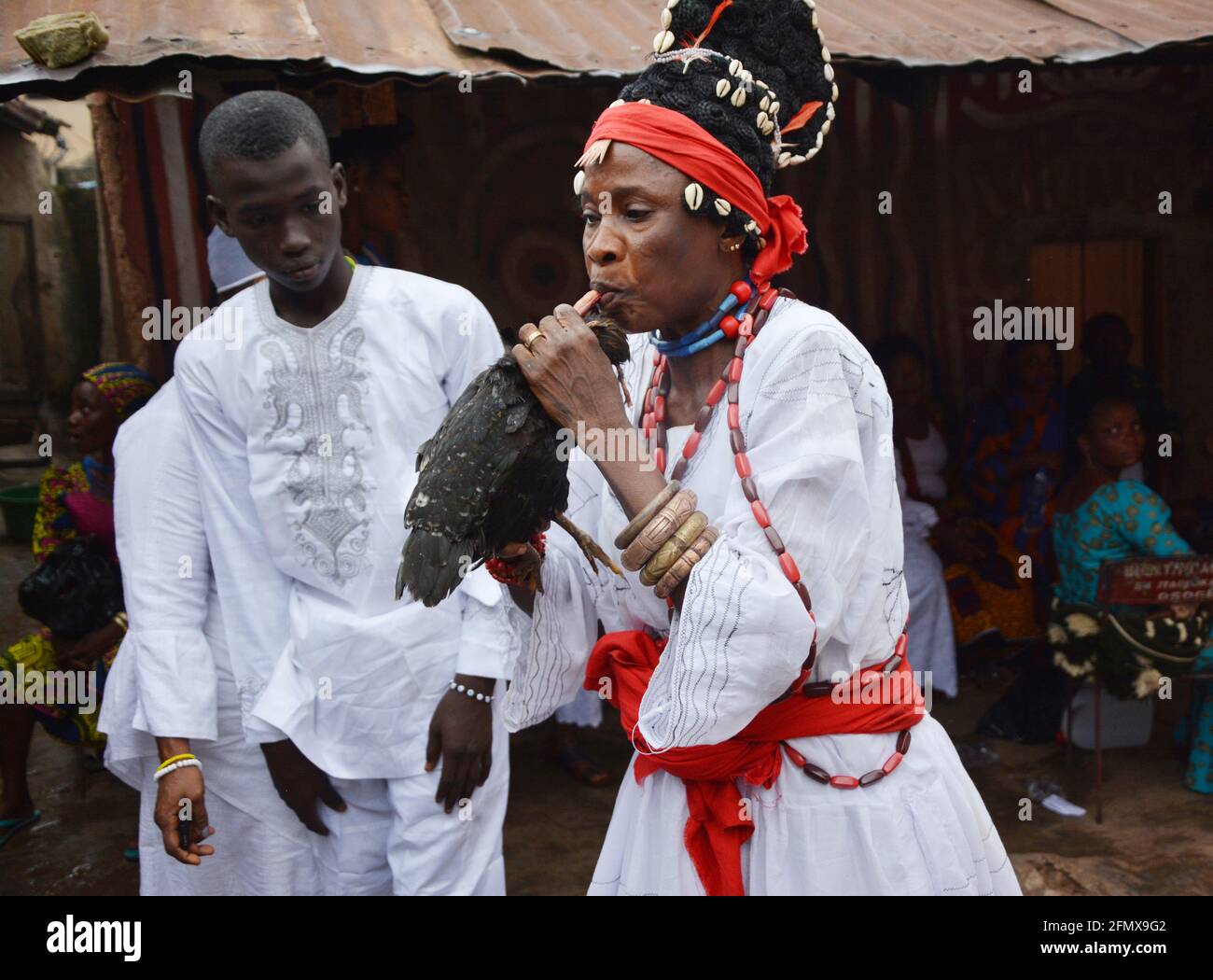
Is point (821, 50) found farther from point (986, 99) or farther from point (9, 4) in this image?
point (986, 99)

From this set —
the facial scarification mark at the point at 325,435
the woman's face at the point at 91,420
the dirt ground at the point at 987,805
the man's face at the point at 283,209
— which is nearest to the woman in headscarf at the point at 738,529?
the facial scarification mark at the point at 325,435

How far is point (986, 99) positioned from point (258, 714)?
5.20 m

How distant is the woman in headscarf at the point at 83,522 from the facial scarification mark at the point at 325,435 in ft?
5.76

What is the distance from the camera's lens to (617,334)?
1704 millimetres

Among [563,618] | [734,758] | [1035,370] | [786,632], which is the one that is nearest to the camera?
[786,632]

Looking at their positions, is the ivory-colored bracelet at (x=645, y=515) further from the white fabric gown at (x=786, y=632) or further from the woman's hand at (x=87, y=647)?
the woman's hand at (x=87, y=647)

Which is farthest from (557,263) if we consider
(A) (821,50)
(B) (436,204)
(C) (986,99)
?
(A) (821,50)

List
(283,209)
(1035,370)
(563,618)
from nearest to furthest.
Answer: (563,618), (283,209), (1035,370)

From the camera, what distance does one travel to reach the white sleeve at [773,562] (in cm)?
157

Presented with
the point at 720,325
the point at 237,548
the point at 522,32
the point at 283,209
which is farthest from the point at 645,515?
the point at 522,32

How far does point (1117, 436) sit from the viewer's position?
495 cm

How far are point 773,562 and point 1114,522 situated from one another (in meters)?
3.78

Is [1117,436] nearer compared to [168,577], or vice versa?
[168,577]

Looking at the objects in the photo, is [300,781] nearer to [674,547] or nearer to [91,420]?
[674,547]
